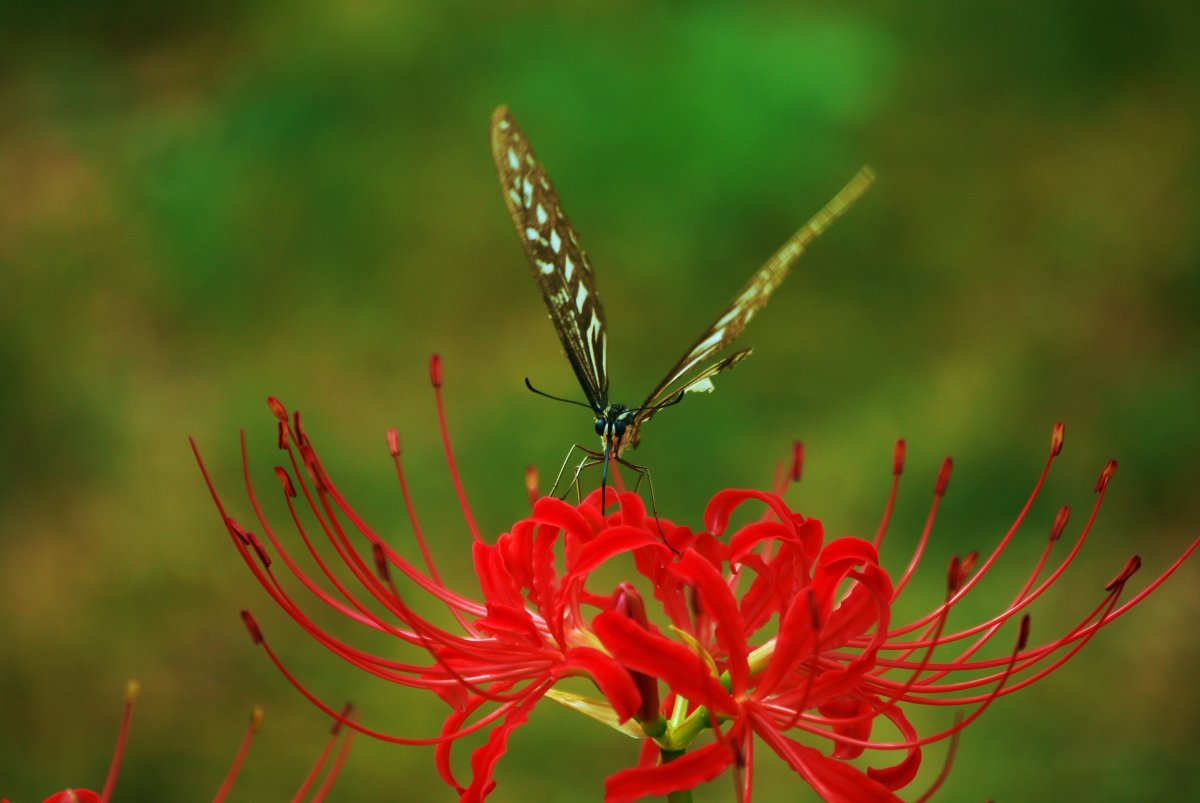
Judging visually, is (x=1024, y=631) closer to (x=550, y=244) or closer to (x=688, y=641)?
(x=688, y=641)

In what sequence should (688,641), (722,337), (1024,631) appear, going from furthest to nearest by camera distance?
(722,337), (688,641), (1024,631)

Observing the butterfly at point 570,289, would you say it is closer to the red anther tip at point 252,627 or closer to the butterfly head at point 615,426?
the butterfly head at point 615,426

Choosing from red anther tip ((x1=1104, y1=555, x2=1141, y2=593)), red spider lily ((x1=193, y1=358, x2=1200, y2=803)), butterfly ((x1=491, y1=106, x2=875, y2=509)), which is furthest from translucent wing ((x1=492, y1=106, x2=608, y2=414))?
red anther tip ((x1=1104, y1=555, x2=1141, y2=593))

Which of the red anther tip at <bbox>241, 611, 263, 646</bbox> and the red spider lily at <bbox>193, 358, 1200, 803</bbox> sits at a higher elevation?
the red anther tip at <bbox>241, 611, 263, 646</bbox>

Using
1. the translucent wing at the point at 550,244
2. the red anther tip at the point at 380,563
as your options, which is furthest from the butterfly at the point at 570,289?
the red anther tip at the point at 380,563

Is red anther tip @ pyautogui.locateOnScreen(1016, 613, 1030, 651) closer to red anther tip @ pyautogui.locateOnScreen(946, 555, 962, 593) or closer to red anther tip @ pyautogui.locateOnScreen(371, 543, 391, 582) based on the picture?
red anther tip @ pyautogui.locateOnScreen(946, 555, 962, 593)

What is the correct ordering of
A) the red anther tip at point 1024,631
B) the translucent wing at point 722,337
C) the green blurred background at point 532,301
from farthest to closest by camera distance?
1. the green blurred background at point 532,301
2. the translucent wing at point 722,337
3. the red anther tip at point 1024,631

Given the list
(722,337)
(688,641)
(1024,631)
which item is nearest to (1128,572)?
(1024,631)
